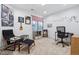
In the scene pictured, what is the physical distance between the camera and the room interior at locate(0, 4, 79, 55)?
8.39 ft

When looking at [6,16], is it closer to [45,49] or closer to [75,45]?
[45,49]

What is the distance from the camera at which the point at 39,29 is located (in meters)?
2.88

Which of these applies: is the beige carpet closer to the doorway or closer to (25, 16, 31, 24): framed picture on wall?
the doorway

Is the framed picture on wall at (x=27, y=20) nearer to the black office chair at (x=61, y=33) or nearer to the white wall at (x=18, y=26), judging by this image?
the white wall at (x=18, y=26)

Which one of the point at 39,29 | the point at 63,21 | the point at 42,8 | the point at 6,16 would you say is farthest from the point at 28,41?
the point at 63,21

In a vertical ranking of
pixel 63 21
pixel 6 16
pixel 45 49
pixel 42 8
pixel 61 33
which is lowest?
pixel 45 49

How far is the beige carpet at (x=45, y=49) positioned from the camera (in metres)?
2.61

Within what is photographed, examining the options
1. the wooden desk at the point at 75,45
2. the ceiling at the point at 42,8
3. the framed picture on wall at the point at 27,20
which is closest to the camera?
the wooden desk at the point at 75,45

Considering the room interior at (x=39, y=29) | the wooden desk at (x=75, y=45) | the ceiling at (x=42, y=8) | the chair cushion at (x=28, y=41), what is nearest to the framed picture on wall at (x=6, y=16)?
the room interior at (x=39, y=29)

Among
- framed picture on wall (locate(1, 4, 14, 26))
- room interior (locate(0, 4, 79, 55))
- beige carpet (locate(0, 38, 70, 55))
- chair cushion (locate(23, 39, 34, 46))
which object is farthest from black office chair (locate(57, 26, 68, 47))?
framed picture on wall (locate(1, 4, 14, 26))

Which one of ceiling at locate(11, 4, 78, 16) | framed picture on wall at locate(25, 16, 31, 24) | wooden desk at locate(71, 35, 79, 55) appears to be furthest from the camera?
framed picture on wall at locate(25, 16, 31, 24)

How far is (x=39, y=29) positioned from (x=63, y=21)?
750 mm

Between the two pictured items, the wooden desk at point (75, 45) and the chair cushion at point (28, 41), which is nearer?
the wooden desk at point (75, 45)

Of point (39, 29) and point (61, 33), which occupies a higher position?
point (39, 29)
